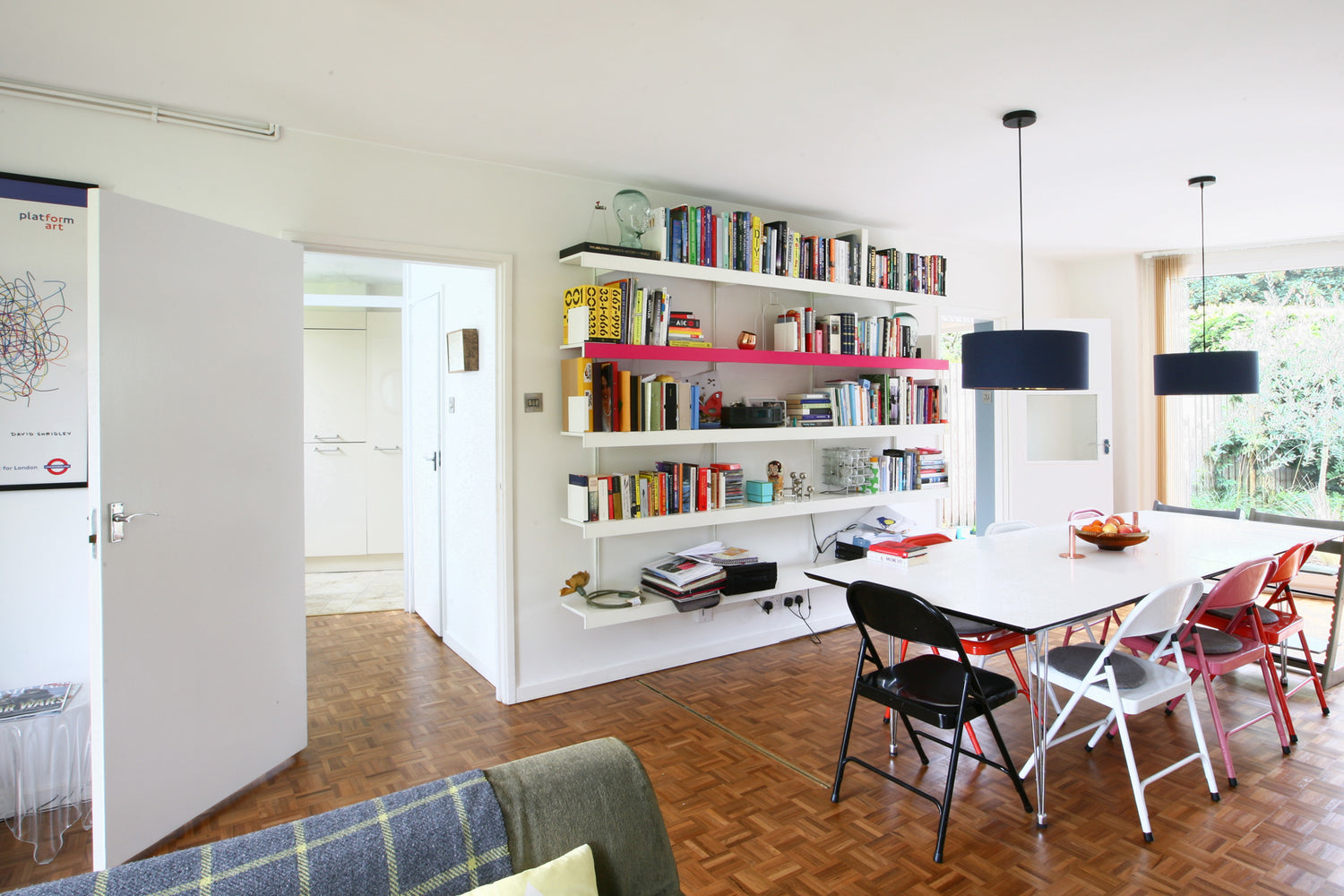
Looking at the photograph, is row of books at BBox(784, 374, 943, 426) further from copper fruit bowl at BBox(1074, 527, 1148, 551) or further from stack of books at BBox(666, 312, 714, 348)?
copper fruit bowl at BBox(1074, 527, 1148, 551)

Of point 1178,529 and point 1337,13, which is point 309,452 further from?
point 1337,13

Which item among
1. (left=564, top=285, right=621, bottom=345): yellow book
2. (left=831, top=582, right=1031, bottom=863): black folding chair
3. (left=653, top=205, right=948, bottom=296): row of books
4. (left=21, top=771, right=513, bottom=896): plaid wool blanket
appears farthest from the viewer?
(left=653, top=205, right=948, bottom=296): row of books

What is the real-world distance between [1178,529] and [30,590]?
16.7 feet

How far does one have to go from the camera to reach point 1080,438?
5973mm

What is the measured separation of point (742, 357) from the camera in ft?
12.9

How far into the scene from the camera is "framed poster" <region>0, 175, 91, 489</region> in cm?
258

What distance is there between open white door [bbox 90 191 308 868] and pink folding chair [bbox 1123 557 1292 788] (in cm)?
337

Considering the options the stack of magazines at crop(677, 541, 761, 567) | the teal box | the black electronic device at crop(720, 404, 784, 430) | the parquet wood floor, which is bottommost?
the parquet wood floor

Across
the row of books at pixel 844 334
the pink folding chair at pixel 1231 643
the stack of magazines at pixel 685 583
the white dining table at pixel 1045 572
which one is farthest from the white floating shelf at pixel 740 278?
the pink folding chair at pixel 1231 643

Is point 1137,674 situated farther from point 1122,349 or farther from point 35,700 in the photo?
point 1122,349

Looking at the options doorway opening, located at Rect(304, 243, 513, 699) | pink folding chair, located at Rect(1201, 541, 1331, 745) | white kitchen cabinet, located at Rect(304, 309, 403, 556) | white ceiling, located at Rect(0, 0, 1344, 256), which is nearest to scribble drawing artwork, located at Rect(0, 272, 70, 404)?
white ceiling, located at Rect(0, 0, 1344, 256)

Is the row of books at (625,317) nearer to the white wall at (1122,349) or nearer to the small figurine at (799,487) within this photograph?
the small figurine at (799,487)

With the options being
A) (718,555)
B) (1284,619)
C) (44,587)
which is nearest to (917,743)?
(718,555)

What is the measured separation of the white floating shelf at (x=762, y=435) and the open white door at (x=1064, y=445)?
1233 millimetres
